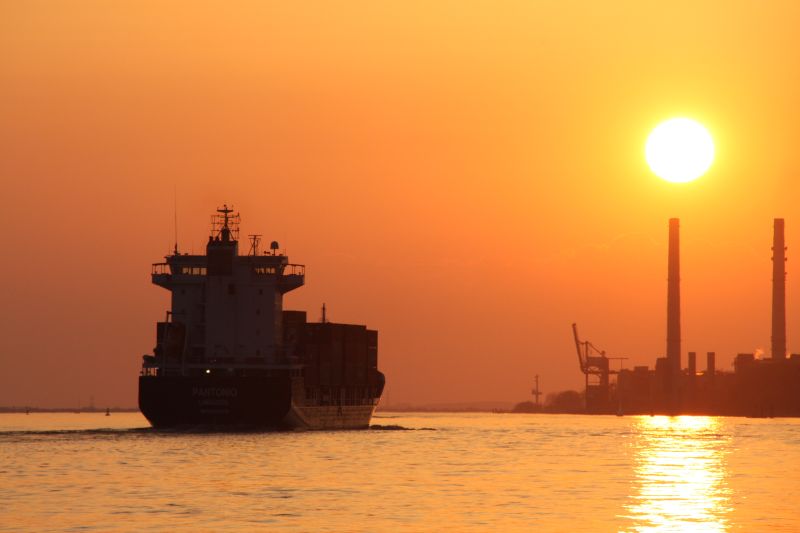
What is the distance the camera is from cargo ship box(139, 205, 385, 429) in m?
109

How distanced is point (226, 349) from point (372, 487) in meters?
51.4

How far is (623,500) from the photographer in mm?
59531

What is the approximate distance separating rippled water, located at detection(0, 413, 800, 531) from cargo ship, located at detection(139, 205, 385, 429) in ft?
8.59

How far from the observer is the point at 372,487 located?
216 ft

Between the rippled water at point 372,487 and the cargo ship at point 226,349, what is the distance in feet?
8.59

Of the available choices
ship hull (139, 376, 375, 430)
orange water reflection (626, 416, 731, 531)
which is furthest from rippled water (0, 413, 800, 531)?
ship hull (139, 376, 375, 430)

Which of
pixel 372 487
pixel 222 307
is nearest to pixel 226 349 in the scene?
pixel 222 307

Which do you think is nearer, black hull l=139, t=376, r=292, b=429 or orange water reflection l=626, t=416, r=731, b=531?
orange water reflection l=626, t=416, r=731, b=531

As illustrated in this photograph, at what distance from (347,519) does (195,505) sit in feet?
24.6

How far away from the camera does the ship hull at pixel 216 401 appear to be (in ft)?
355

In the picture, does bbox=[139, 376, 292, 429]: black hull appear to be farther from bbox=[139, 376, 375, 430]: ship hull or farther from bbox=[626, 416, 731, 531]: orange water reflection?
bbox=[626, 416, 731, 531]: orange water reflection

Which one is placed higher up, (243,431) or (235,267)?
(235,267)

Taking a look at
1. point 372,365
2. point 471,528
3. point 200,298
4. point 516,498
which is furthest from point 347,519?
point 372,365

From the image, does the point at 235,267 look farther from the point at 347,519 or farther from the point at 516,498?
the point at 347,519
